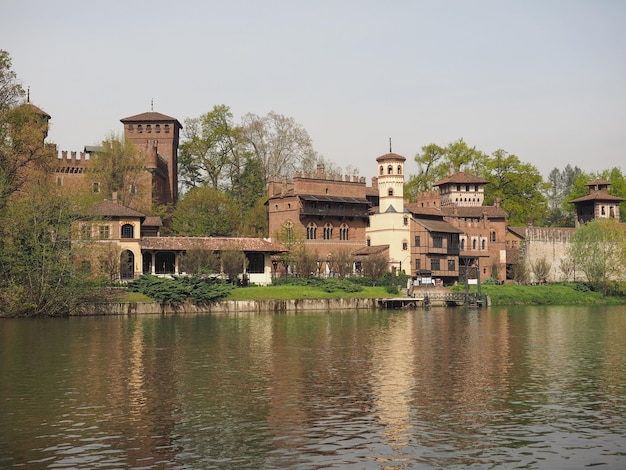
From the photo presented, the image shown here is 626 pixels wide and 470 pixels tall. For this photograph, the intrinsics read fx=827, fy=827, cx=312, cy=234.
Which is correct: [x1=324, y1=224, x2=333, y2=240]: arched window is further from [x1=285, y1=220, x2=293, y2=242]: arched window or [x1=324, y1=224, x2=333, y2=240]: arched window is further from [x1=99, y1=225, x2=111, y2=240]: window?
[x1=99, y1=225, x2=111, y2=240]: window

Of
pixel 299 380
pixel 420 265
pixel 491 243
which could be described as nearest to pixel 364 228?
pixel 420 265

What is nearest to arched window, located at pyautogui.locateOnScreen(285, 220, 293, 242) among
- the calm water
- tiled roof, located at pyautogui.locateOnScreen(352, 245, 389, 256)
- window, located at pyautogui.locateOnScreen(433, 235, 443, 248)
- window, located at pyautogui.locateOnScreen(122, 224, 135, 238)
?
tiled roof, located at pyautogui.locateOnScreen(352, 245, 389, 256)

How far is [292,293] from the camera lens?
5869 cm

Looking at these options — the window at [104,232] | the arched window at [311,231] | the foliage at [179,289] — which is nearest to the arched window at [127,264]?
the window at [104,232]

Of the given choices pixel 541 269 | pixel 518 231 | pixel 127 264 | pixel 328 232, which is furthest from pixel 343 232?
pixel 127 264

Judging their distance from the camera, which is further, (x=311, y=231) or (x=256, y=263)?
(x=311, y=231)

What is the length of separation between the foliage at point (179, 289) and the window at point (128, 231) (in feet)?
20.0

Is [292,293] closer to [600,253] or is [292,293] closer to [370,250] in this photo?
[370,250]

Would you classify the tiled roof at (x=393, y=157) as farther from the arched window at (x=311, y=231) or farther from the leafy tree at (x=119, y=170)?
the leafy tree at (x=119, y=170)

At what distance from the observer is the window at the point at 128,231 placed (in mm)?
60531

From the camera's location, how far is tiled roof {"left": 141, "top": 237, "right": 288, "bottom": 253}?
203 feet

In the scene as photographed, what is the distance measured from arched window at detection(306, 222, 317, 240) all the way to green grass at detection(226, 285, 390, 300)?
13.6 m

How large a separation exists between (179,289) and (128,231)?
9769 millimetres

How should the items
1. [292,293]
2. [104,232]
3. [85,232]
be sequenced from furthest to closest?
[104,232]
[292,293]
[85,232]
